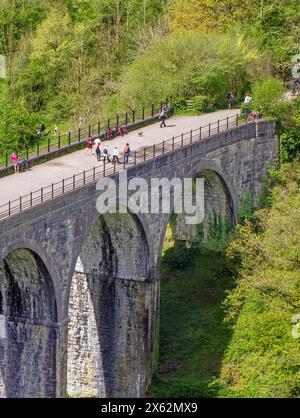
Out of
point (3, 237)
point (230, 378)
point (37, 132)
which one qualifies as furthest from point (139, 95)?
point (3, 237)

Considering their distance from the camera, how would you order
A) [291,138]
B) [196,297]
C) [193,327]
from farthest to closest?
[291,138]
[196,297]
[193,327]

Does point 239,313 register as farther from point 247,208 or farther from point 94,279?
point 247,208

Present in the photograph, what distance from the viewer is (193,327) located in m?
68.4

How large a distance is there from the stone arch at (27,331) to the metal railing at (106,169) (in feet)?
10.1

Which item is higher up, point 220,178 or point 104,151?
point 220,178

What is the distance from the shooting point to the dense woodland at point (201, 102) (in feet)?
208

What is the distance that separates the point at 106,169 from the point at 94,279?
6.55 metres

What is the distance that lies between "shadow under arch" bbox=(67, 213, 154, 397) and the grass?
1.84 meters

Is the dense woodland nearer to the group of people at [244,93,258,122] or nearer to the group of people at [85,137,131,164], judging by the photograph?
the group of people at [244,93,258,122]

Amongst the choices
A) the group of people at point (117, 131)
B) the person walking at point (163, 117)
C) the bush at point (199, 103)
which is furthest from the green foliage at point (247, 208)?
the group of people at point (117, 131)

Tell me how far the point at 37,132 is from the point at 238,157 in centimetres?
1746

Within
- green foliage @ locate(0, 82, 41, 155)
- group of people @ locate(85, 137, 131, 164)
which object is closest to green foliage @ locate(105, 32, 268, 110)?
green foliage @ locate(0, 82, 41, 155)

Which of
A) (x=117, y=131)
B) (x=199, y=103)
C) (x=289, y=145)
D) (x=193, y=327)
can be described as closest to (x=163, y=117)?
(x=199, y=103)

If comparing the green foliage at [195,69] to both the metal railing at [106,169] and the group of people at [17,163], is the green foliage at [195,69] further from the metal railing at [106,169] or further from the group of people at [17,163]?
the group of people at [17,163]
